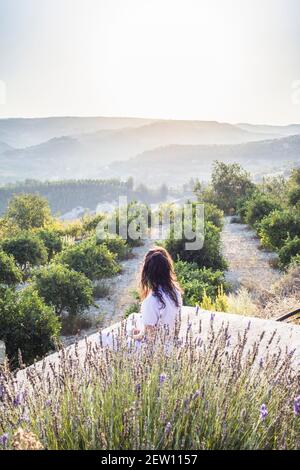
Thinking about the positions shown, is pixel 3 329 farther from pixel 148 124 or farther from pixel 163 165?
pixel 148 124

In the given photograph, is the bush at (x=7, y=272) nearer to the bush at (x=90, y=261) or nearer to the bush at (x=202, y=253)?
the bush at (x=90, y=261)

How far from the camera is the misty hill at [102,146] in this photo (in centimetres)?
14288

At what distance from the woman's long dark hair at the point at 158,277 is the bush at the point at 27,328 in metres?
1.61

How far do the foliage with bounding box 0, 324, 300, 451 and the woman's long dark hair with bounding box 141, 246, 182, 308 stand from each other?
1365 millimetres

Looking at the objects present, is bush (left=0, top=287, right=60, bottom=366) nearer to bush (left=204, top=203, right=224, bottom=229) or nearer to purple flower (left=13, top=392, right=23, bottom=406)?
purple flower (left=13, top=392, right=23, bottom=406)

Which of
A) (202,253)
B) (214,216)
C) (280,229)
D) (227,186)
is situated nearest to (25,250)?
(202,253)

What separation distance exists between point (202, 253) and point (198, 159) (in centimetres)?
10838

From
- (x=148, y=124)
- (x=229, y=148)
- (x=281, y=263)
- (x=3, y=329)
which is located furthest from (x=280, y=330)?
(x=148, y=124)

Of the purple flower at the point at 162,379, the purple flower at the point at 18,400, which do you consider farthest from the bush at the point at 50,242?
the purple flower at the point at 162,379

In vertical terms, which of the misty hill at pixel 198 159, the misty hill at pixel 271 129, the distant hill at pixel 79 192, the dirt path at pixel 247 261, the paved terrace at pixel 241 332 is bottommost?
the distant hill at pixel 79 192

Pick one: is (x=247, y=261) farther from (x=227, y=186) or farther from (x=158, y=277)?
(x=227, y=186)

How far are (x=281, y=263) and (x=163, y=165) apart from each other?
115 m

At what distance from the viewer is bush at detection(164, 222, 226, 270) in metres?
8.82

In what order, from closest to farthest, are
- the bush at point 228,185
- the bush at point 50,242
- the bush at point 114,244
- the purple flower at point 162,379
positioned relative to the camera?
the purple flower at point 162,379
the bush at point 114,244
the bush at point 50,242
the bush at point 228,185
